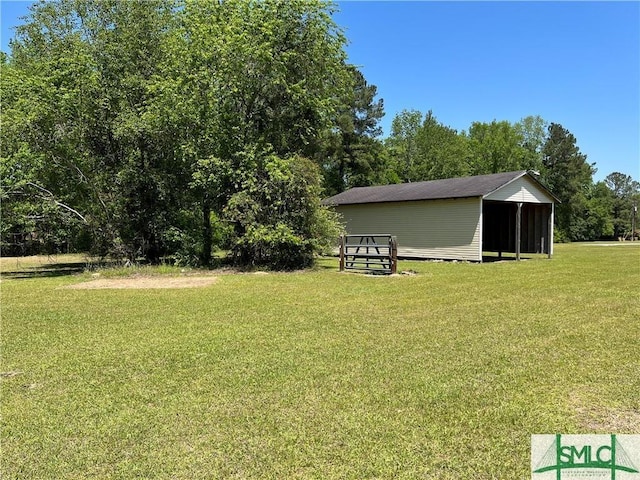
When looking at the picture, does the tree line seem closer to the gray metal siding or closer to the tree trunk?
the tree trunk

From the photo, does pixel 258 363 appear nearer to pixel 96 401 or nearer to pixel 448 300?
pixel 96 401

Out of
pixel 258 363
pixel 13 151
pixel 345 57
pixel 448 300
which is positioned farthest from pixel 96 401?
pixel 345 57

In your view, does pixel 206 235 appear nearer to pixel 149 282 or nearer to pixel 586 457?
pixel 149 282

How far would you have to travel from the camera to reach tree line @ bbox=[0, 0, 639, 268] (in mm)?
13695

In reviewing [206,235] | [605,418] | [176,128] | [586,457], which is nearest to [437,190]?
[206,235]

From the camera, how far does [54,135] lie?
13.5 m

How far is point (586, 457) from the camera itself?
108 inches

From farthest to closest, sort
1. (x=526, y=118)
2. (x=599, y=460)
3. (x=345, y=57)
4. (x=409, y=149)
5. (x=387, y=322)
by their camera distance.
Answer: (x=526, y=118) < (x=409, y=149) < (x=345, y=57) < (x=387, y=322) < (x=599, y=460)

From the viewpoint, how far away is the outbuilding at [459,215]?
18016 mm

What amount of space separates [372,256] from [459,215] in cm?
623

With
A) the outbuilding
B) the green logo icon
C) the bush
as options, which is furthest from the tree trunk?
the green logo icon

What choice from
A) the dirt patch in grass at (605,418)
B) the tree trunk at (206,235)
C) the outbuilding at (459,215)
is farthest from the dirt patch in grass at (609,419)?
the outbuilding at (459,215)

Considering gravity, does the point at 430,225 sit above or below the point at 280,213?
below

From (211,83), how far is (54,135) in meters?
4.61
